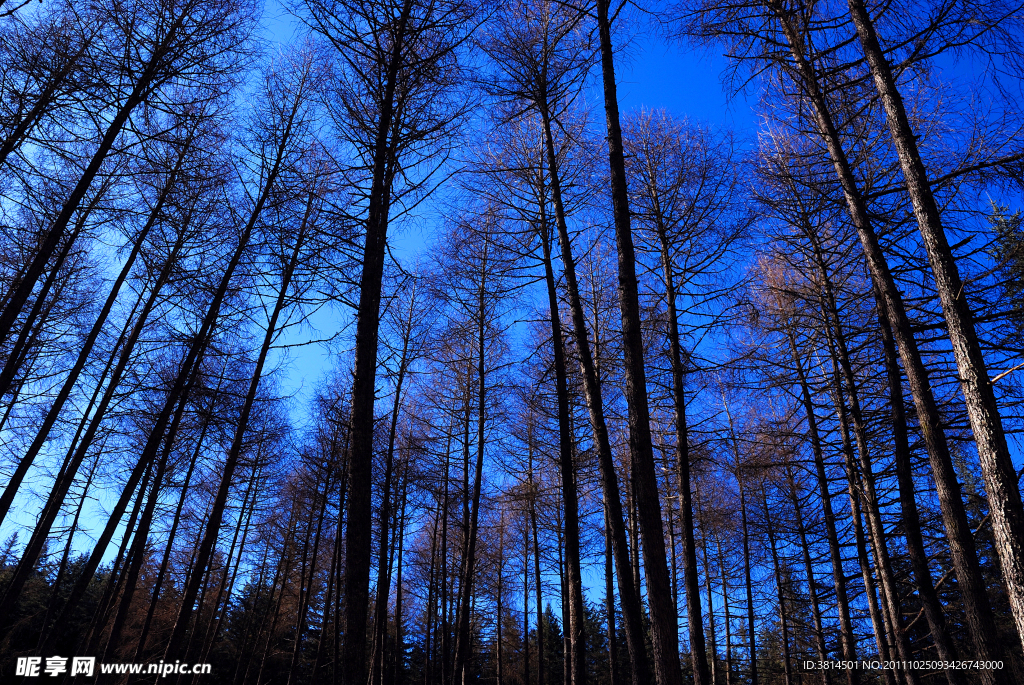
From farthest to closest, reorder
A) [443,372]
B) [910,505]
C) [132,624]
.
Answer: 1. [132,624]
2. [443,372]
3. [910,505]

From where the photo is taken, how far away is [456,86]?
6.26 meters

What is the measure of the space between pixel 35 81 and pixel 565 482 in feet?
25.8

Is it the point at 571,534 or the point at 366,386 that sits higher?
the point at 366,386

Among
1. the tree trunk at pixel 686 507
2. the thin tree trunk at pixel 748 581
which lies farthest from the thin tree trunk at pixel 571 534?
the thin tree trunk at pixel 748 581

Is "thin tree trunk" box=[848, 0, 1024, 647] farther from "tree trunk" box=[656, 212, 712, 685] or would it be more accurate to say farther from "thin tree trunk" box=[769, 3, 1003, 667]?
"tree trunk" box=[656, 212, 712, 685]

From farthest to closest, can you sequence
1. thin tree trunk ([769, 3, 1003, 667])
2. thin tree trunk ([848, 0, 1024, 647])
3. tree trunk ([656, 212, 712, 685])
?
1. tree trunk ([656, 212, 712, 685])
2. thin tree trunk ([769, 3, 1003, 667])
3. thin tree trunk ([848, 0, 1024, 647])

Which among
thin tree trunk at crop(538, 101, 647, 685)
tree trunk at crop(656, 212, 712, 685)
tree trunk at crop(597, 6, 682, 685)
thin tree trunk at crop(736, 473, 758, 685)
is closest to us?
tree trunk at crop(597, 6, 682, 685)

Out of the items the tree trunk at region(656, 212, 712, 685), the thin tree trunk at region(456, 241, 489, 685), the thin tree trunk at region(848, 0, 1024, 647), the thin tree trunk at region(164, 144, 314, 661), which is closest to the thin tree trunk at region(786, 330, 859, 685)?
the tree trunk at region(656, 212, 712, 685)

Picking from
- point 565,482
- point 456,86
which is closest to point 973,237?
point 565,482

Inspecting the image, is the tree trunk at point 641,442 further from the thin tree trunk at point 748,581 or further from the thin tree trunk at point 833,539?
the thin tree trunk at point 748,581

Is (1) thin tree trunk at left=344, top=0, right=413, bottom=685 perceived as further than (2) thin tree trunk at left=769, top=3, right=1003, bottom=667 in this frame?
No

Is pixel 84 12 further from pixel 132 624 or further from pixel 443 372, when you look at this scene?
pixel 132 624

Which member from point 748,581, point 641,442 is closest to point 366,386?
point 641,442

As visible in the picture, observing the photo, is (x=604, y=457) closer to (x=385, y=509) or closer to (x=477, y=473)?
(x=477, y=473)
